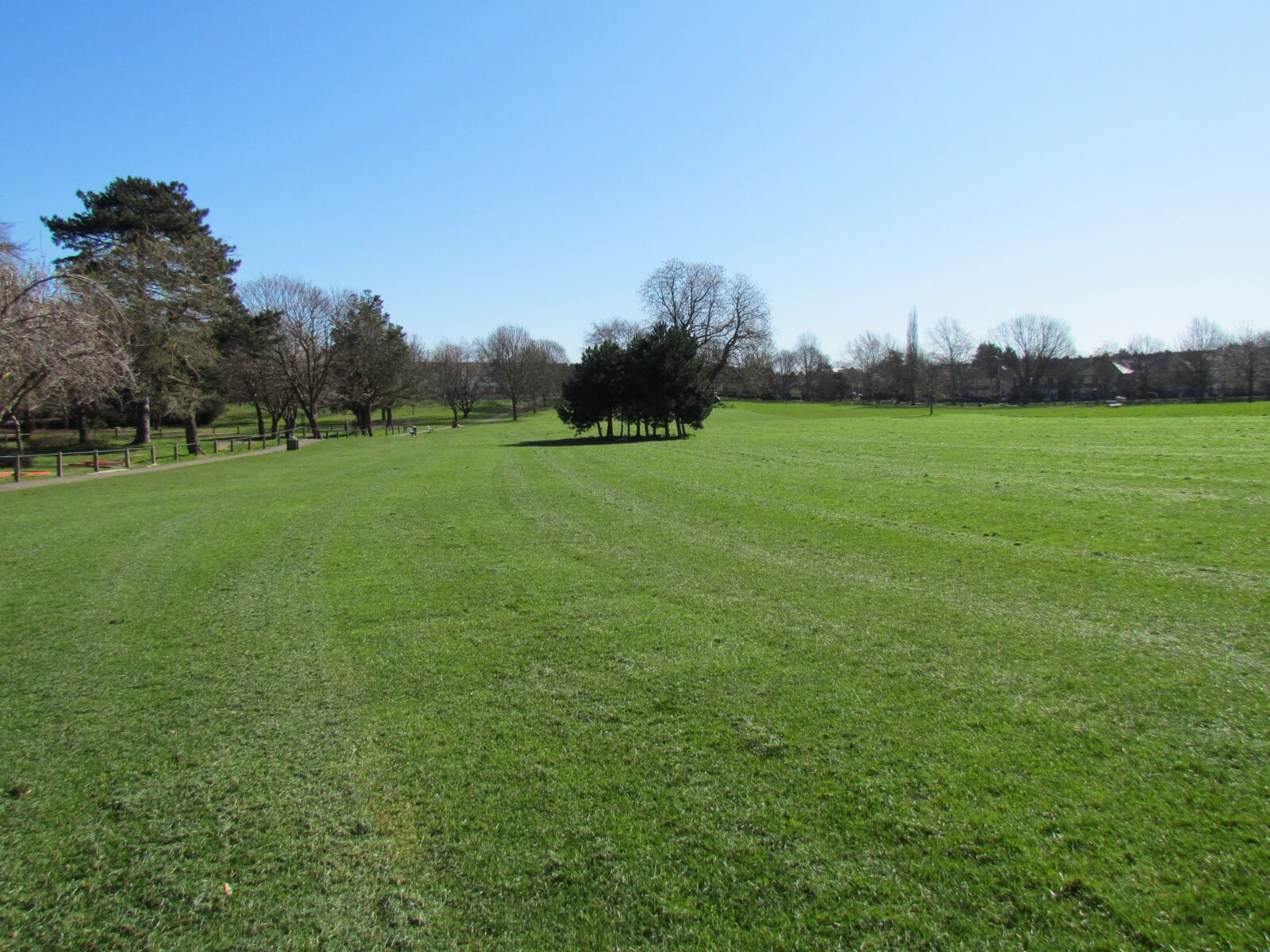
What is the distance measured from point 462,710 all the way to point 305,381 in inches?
2176

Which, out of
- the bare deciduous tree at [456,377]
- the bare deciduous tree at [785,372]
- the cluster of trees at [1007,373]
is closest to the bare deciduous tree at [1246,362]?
the cluster of trees at [1007,373]

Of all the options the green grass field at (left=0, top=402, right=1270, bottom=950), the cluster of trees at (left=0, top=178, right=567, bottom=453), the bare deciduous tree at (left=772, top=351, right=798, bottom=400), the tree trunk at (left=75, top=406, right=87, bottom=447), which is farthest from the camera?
the bare deciduous tree at (left=772, top=351, right=798, bottom=400)

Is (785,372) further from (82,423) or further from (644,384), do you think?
(82,423)

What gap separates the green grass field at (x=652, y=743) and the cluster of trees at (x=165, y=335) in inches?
610

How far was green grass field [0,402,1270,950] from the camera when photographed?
→ 115 inches

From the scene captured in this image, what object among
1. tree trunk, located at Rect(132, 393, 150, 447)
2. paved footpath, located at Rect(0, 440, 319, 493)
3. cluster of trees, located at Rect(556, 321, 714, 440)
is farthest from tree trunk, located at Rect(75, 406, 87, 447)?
cluster of trees, located at Rect(556, 321, 714, 440)

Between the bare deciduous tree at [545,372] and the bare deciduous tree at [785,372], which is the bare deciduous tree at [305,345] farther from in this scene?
the bare deciduous tree at [785,372]

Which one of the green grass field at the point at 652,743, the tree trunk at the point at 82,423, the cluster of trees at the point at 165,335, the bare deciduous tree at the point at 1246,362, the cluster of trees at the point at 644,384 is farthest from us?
the bare deciduous tree at the point at 1246,362

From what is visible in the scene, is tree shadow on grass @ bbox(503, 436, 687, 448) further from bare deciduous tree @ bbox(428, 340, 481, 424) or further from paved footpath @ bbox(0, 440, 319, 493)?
bare deciduous tree @ bbox(428, 340, 481, 424)

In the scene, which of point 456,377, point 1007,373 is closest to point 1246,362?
point 1007,373

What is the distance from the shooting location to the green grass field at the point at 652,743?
2.93 m

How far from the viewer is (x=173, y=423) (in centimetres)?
7075

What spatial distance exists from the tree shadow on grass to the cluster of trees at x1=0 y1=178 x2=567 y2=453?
17850mm

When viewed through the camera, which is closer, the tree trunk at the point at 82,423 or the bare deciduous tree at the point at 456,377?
the tree trunk at the point at 82,423
